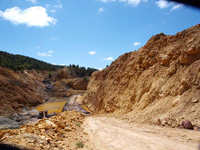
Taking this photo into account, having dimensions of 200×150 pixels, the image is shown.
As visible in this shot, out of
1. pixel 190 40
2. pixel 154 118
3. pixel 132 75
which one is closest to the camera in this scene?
pixel 154 118

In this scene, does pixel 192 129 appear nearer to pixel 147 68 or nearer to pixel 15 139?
pixel 15 139

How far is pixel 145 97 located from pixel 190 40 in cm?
581

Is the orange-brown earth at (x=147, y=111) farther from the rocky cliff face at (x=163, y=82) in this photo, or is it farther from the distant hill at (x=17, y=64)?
the distant hill at (x=17, y=64)

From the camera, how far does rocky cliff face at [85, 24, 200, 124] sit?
30.5 ft

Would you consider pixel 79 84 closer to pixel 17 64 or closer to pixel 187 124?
pixel 17 64

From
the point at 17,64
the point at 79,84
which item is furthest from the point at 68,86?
the point at 17,64

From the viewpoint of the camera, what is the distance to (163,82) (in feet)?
39.7

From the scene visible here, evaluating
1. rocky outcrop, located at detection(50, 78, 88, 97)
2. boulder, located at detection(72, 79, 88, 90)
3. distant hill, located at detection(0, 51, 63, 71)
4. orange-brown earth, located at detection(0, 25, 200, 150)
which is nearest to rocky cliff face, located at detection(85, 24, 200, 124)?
orange-brown earth, located at detection(0, 25, 200, 150)

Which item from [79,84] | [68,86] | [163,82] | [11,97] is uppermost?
[79,84]

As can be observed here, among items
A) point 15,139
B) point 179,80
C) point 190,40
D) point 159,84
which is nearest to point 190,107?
point 179,80

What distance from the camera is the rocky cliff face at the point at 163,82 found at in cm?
928

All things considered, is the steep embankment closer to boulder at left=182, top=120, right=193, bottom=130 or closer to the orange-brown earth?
the orange-brown earth

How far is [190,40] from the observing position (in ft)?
38.4

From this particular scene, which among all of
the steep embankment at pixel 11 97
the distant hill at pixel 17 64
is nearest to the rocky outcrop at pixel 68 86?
the distant hill at pixel 17 64
